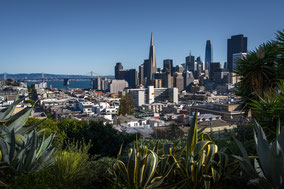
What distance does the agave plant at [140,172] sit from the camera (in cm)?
265

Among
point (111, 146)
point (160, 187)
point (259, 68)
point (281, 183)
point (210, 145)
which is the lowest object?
point (111, 146)

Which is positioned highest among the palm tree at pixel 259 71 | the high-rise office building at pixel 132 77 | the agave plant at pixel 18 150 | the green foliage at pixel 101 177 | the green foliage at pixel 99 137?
the high-rise office building at pixel 132 77

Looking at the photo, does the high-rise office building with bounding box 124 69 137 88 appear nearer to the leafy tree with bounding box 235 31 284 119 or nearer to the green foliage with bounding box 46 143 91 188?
the leafy tree with bounding box 235 31 284 119

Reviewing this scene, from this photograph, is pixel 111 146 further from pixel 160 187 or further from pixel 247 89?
pixel 160 187

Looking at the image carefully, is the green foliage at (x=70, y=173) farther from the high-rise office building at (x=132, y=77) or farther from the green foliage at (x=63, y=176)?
the high-rise office building at (x=132, y=77)

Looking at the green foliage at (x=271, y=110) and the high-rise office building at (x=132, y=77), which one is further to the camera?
the high-rise office building at (x=132, y=77)

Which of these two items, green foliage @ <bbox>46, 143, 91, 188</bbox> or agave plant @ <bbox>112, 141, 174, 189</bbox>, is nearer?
agave plant @ <bbox>112, 141, 174, 189</bbox>

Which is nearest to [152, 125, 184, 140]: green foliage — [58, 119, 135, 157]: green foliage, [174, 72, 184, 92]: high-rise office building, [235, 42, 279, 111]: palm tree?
[58, 119, 135, 157]: green foliage

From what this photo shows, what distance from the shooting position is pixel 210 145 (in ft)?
9.67

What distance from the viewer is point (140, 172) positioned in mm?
2643

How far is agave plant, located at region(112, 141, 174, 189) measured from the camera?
265 cm

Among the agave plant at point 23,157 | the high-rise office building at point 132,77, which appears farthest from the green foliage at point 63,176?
the high-rise office building at point 132,77

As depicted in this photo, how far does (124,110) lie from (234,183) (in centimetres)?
5136

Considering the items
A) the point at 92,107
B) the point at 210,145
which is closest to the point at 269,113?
the point at 210,145
